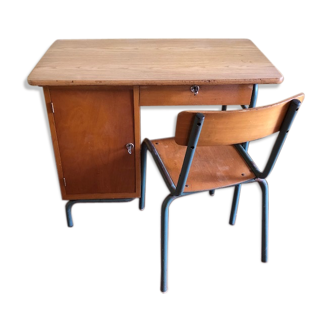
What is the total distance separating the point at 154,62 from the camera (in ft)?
5.19

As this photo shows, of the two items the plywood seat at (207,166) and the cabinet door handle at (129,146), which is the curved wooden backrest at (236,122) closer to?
the plywood seat at (207,166)

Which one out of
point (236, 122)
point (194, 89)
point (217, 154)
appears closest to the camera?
point (236, 122)

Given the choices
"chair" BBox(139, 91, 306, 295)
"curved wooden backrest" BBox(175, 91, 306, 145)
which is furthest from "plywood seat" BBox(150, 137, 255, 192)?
"curved wooden backrest" BBox(175, 91, 306, 145)

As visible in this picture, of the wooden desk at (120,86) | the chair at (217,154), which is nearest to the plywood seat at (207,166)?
the chair at (217,154)

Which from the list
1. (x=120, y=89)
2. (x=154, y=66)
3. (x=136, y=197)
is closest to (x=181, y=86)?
(x=154, y=66)

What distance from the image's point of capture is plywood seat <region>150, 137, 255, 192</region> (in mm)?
1520

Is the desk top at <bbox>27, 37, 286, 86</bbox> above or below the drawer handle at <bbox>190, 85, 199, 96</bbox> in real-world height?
above

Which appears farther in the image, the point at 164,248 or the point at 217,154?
the point at 217,154

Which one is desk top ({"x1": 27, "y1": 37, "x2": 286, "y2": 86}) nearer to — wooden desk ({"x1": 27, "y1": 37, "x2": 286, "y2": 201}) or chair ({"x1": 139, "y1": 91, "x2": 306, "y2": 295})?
wooden desk ({"x1": 27, "y1": 37, "x2": 286, "y2": 201})

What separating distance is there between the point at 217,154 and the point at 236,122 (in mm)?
503

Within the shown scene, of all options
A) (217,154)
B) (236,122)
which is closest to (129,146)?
(217,154)

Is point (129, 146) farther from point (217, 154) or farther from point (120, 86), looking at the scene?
point (217, 154)

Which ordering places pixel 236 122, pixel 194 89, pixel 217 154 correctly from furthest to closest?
pixel 217 154, pixel 194 89, pixel 236 122

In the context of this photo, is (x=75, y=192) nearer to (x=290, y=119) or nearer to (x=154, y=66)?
(x=154, y=66)
